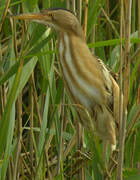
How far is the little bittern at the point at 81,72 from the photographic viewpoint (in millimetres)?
1321

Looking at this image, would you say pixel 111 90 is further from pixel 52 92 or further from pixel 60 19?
pixel 60 19

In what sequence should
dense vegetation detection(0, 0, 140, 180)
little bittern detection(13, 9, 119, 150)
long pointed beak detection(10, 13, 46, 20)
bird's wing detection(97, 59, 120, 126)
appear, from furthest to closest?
1. bird's wing detection(97, 59, 120, 126)
2. little bittern detection(13, 9, 119, 150)
3. long pointed beak detection(10, 13, 46, 20)
4. dense vegetation detection(0, 0, 140, 180)

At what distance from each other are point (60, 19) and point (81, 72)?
18 cm

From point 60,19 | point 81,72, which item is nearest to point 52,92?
point 81,72

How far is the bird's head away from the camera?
1.27 metres

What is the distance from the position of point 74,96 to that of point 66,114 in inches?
7.6

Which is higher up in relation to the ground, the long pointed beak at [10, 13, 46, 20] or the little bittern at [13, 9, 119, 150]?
the long pointed beak at [10, 13, 46, 20]

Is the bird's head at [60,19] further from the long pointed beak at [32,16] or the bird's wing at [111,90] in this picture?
the bird's wing at [111,90]

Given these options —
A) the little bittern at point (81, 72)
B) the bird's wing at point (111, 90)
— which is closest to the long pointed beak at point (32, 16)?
the little bittern at point (81, 72)

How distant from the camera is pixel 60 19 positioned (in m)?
1.32

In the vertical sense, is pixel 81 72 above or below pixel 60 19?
below

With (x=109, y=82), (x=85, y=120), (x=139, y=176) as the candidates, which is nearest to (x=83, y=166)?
(x=85, y=120)

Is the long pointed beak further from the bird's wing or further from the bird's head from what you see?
the bird's wing

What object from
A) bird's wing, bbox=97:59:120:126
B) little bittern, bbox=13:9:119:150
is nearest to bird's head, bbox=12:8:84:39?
little bittern, bbox=13:9:119:150
